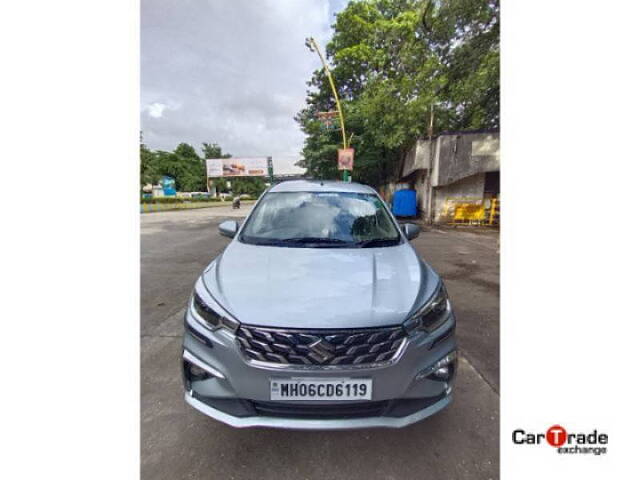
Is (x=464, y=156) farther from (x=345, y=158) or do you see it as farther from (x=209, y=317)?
(x=209, y=317)

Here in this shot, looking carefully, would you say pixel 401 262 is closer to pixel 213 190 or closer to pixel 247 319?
pixel 247 319

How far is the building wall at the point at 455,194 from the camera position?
39.5 feet

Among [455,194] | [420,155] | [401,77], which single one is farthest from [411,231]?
[401,77]

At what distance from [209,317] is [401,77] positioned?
1388 cm

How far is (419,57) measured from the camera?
10.6 metres

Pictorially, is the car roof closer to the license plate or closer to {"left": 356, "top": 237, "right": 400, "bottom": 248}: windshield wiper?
{"left": 356, "top": 237, "right": 400, "bottom": 248}: windshield wiper

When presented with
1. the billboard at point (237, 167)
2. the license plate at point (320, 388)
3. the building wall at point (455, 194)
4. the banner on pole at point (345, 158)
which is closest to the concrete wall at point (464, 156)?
the building wall at point (455, 194)

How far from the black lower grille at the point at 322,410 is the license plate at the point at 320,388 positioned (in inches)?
1.9

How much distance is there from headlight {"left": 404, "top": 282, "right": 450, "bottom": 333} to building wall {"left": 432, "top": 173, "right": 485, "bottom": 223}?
11.8m

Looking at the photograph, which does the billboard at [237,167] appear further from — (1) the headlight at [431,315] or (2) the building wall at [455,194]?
→ (1) the headlight at [431,315]

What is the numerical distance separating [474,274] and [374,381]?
4.58 meters

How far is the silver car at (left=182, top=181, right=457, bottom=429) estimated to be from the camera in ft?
4.59

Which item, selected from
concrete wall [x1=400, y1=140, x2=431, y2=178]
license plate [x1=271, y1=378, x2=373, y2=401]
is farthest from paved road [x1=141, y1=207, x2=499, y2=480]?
concrete wall [x1=400, y1=140, x2=431, y2=178]

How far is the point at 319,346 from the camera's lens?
4.58 ft
